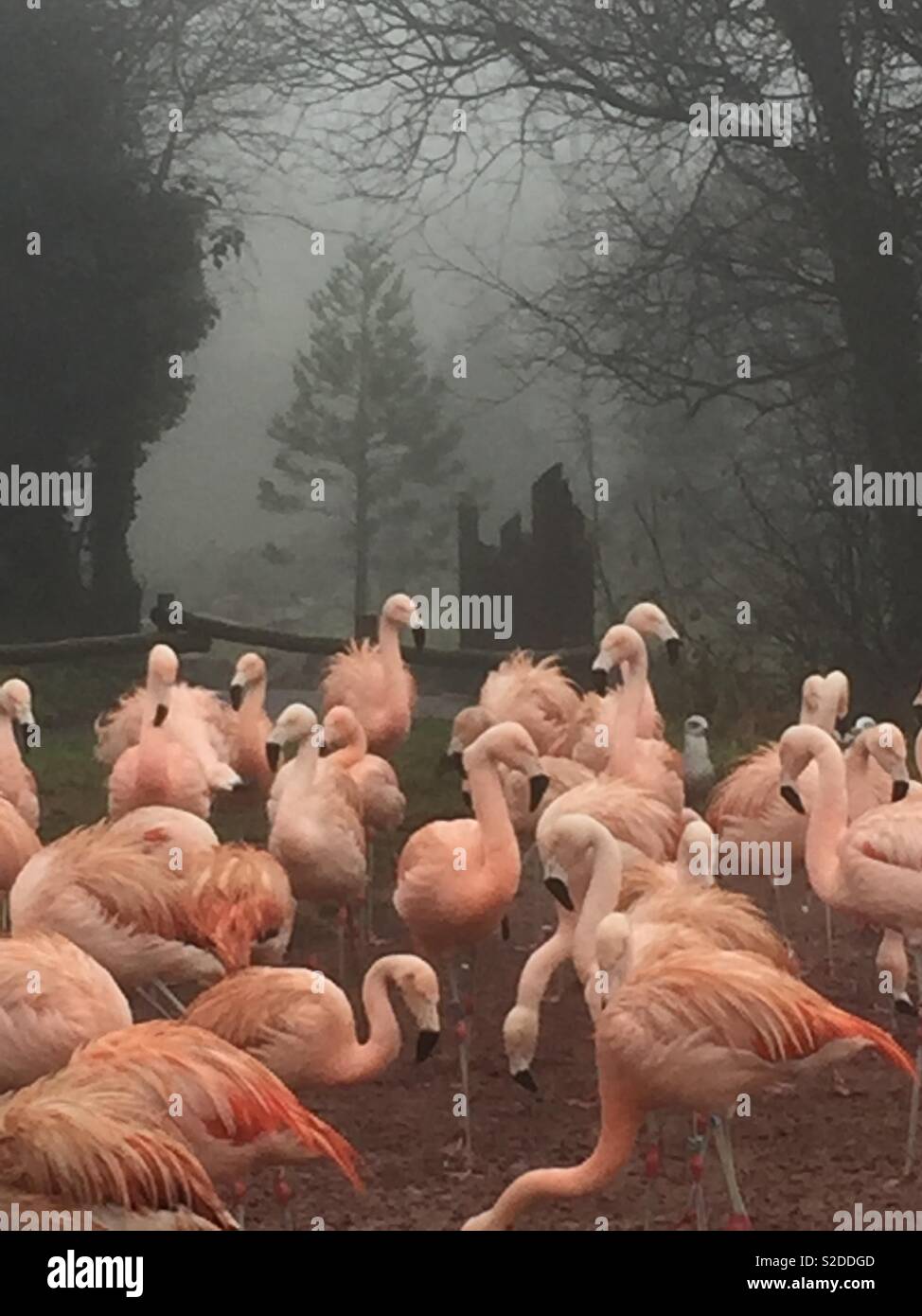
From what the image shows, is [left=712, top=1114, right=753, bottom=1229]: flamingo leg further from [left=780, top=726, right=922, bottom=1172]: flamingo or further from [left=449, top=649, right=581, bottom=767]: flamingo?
[left=449, top=649, right=581, bottom=767]: flamingo

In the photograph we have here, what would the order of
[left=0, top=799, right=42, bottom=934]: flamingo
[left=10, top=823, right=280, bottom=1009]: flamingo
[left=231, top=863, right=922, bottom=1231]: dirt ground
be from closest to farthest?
1. [left=231, top=863, right=922, bottom=1231]: dirt ground
2. [left=10, top=823, right=280, bottom=1009]: flamingo
3. [left=0, top=799, right=42, bottom=934]: flamingo

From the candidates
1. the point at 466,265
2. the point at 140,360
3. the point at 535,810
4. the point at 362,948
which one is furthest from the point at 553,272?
the point at 362,948

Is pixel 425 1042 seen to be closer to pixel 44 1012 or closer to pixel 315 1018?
pixel 315 1018

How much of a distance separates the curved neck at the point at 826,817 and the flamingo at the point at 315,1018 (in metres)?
0.65

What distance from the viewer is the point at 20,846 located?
120 inches

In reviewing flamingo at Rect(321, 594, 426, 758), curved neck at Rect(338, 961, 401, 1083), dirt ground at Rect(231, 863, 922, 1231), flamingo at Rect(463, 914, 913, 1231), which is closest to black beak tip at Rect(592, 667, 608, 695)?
flamingo at Rect(321, 594, 426, 758)

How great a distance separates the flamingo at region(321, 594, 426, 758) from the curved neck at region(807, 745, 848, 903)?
69cm

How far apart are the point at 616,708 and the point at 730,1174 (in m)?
0.79

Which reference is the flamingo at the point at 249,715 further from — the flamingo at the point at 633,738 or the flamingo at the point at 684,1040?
the flamingo at the point at 684,1040

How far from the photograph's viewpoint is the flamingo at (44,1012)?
269cm

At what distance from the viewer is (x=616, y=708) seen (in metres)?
3.10

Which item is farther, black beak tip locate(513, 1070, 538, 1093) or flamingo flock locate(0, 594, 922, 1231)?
black beak tip locate(513, 1070, 538, 1093)

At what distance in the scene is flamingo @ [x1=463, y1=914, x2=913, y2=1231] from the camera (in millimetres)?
2613

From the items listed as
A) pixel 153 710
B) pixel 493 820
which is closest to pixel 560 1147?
pixel 493 820
